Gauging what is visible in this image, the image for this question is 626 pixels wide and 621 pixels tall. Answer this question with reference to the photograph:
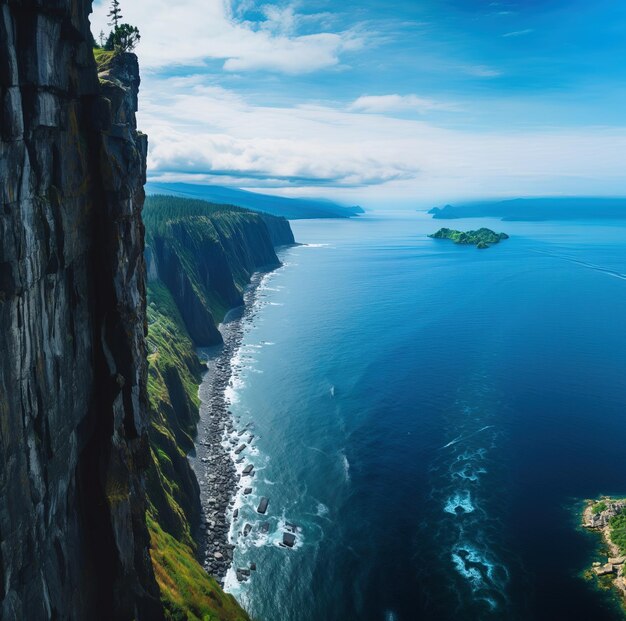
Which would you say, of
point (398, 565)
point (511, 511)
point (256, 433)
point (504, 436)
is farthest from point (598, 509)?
point (256, 433)

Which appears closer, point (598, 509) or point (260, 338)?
point (598, 509)

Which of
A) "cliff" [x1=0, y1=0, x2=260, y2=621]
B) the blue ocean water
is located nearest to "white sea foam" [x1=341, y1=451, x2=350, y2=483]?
the blue ocean water

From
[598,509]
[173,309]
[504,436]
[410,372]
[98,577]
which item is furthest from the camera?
[173,309]

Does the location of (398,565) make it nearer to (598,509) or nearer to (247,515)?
(247,515)

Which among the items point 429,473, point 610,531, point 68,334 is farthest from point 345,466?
point 68,334

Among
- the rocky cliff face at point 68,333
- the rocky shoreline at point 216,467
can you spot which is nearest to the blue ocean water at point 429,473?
the rocky shoreline at point 216,467

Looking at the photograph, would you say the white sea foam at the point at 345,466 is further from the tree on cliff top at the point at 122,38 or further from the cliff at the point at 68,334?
the tree on cliff top at the point at 122,38
